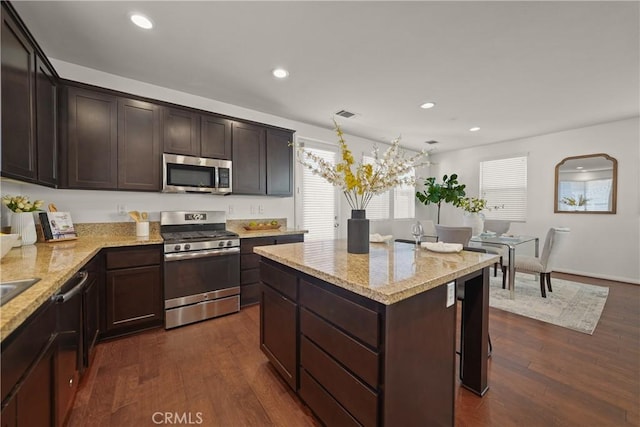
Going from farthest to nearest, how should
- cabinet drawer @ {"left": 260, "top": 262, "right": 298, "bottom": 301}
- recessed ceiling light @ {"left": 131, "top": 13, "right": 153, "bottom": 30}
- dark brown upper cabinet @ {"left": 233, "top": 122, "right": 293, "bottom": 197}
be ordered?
dark brown upper cabinet @ {"left": 233, "top": 122, "right": 293, "bottom": 197} → recessed ceiling light @ {"left": 131, "top": 13, "right": 153, "bottom": 30} → cabinet drawer @ {"left": 260, "top": 262, "right": 298, "bottom": 301}

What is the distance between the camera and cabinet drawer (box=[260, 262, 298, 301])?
1.70 metres

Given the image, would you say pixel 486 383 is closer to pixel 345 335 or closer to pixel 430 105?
pixel 345 335

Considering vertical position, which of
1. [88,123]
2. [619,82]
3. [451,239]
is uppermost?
[619,82]

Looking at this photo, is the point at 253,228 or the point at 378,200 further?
the point at 378,200

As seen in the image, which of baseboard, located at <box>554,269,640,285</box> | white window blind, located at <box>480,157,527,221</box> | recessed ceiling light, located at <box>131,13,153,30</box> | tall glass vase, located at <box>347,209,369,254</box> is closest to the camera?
tall glass vase, located at <box>347,209,369,254</box>

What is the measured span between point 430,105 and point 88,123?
13.2 feet

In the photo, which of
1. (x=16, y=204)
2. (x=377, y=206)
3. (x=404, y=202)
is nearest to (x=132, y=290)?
(x=16, y=204)

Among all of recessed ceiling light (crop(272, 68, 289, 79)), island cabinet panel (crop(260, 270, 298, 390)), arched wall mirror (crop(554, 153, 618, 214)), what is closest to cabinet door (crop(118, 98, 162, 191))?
recessed ceiling light (crop(272, 68, 289, 79))

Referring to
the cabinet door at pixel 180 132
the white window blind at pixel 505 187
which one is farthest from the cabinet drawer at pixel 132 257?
the white window blind at pixel 505 187

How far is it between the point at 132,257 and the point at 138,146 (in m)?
1.18

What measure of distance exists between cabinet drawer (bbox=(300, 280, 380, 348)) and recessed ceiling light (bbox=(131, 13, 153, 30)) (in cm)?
231

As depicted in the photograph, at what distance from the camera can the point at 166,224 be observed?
3062 millimetres

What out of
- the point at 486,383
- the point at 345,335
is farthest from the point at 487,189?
the point at 345,335

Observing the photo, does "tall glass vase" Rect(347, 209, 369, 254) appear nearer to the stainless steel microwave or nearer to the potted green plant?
the stainless steel microwave
